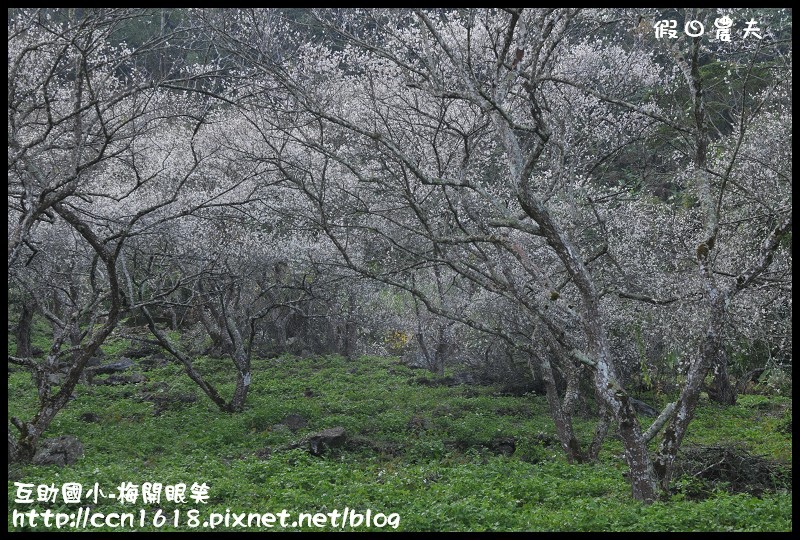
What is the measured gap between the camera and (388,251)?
2334 centimetres

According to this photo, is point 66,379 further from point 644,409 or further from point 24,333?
point 644,409

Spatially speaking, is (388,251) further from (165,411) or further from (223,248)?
(165,411)

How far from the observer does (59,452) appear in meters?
10.7

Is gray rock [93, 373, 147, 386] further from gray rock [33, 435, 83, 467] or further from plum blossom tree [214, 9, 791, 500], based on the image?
gray rock [33, 435, 83, 467]

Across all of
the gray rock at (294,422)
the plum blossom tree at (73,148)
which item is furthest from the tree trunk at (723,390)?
the plum blossom tree at (73,148)

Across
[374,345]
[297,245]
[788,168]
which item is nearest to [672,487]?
[788,168]

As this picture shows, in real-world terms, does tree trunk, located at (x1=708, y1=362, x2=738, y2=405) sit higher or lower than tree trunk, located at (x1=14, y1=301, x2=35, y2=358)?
lower

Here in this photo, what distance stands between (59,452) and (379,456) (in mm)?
5554

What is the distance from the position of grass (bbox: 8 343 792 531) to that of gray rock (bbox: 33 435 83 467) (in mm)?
243

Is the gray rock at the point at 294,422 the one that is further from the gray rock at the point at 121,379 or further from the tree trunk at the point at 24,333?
the tree trunk at the point at 24,333

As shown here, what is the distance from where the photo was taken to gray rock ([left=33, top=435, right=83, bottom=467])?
34.0ft

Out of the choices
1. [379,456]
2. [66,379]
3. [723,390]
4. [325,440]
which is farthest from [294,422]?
[723,390]

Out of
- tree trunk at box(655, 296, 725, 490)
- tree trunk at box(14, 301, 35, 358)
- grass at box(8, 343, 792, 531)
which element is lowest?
grass at box(8, 343, 792, 531)

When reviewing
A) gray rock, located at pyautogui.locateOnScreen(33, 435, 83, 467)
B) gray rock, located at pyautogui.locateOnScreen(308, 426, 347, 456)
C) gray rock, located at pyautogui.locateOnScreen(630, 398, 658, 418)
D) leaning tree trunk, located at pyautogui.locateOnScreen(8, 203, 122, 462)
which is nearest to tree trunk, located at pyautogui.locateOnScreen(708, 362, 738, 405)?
gray rock, located at pyautogui.locateOnScreen(630, 398, 658, 418)
